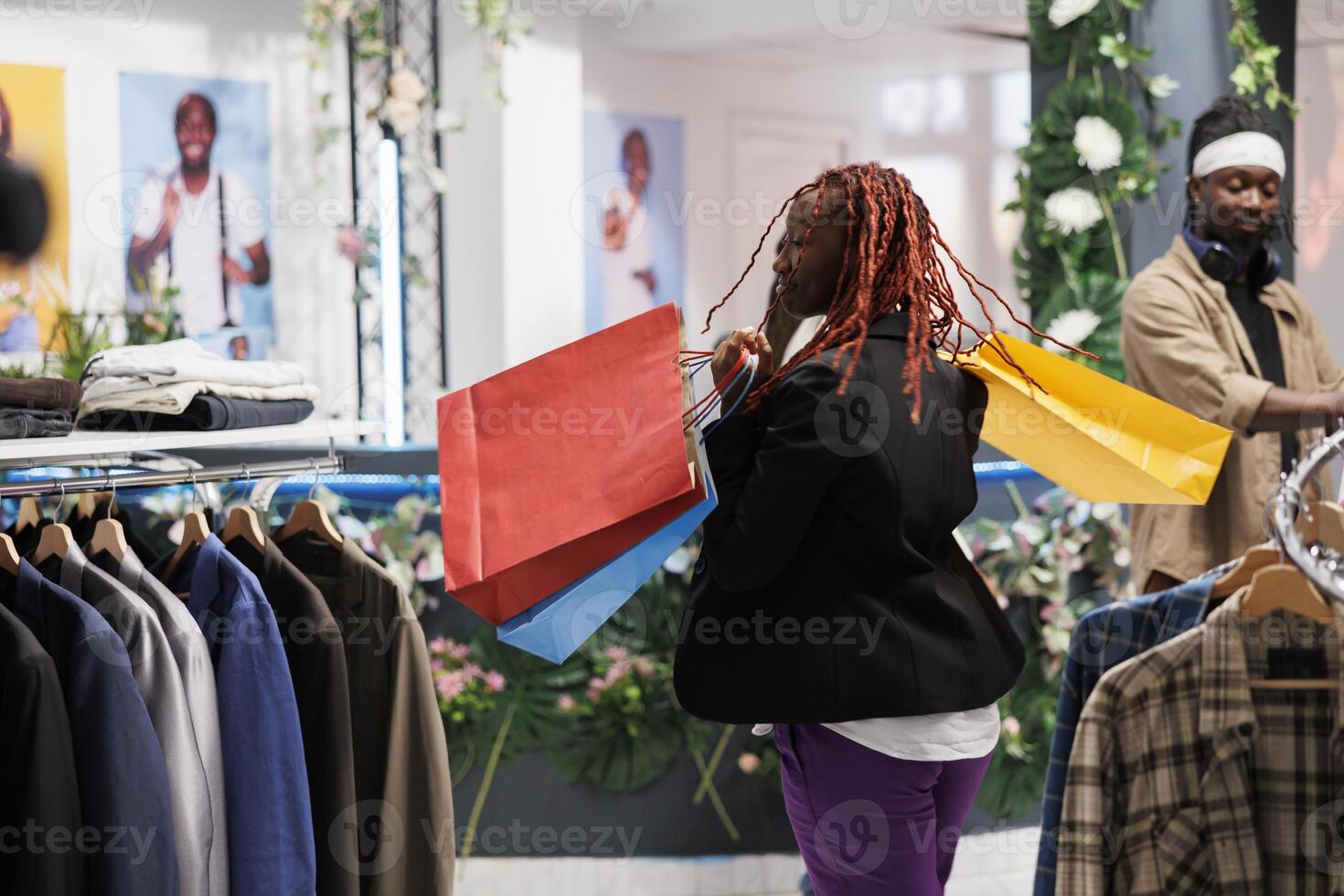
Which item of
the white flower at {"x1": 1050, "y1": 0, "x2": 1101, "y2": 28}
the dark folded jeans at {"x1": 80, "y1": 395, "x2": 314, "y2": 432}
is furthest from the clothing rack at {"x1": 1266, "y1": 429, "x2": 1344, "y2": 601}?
the white flower at {"x1": 1050, "y1": 0, "x2": 1101, "y2": 28}

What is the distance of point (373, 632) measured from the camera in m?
2.03

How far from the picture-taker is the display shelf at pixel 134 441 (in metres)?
1.80

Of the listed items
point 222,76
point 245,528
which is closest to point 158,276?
point 222,76

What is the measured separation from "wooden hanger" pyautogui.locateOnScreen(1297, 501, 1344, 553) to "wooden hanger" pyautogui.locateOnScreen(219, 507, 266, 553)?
149 cm

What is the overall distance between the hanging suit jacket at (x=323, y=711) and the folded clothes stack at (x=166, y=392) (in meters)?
0.31

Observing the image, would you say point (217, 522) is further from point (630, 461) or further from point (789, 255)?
point (789, 255)

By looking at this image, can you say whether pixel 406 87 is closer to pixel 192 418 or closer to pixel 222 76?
pixel 222 76

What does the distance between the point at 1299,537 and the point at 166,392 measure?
161 cm

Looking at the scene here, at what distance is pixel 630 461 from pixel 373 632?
56 centimetres

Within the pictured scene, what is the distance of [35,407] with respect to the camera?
6.30 ft

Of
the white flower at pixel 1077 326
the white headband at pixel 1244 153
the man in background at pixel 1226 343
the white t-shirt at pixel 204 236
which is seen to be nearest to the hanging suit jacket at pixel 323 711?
the man in background at pixel 1226 343

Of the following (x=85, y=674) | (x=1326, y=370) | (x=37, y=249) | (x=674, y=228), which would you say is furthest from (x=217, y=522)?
(x=674, y=228)

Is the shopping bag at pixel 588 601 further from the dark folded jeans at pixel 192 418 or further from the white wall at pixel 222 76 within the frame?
the white wall at pixel 222 76

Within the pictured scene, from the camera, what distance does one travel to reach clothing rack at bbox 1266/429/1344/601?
138cm
